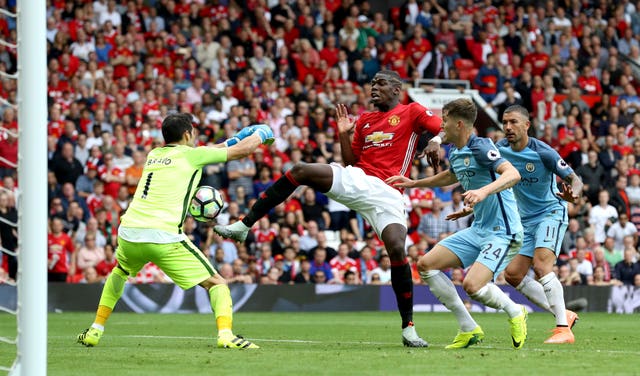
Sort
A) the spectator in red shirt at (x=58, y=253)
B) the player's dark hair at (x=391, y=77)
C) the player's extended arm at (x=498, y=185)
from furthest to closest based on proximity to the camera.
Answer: the spectator in red shirt at (x=58, y=253), the player's dark hair at (x=391, y=77), the player's extended arm at (x=498, y=185)

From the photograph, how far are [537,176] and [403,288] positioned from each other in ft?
7.53

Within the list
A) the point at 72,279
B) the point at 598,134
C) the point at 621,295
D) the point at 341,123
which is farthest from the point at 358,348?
the point at 598,134

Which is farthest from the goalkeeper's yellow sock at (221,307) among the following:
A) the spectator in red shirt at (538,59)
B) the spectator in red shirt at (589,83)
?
the spectator in red shirt at (589,83)

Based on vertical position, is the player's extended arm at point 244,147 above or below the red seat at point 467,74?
below

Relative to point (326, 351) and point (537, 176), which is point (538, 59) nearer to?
point (537, 176)

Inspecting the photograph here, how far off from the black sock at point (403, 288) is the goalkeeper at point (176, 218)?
1385mm

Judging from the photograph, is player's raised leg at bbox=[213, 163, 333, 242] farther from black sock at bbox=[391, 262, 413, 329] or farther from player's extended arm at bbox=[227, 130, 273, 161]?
black sock at bbox=[391, 262, 413, 329]

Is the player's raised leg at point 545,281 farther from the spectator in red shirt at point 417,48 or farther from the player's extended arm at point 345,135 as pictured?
the spectator in red shirt at point 417,48

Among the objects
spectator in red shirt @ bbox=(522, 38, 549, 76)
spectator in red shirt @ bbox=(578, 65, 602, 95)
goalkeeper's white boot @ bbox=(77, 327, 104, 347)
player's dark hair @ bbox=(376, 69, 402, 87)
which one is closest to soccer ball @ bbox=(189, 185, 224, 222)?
goalkeeper's white boot @ bbox=(77, 327, 104, 347)

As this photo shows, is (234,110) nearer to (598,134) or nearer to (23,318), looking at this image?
(598,134)

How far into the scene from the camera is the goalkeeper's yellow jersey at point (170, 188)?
31.5ft

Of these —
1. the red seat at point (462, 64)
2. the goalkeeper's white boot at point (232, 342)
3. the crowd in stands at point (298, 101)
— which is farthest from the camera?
the red seat at point (462, 64)

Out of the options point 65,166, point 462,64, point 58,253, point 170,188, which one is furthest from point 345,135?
point 462,64

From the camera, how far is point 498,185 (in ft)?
30.5
